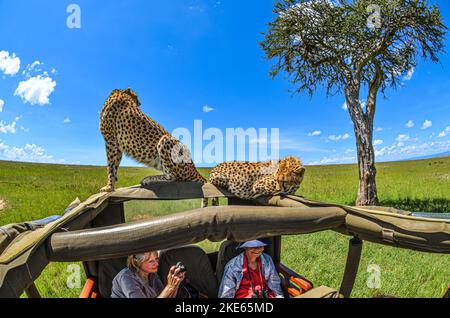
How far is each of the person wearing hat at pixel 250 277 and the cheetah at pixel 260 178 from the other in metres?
0.65

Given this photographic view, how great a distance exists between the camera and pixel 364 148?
29.8ft

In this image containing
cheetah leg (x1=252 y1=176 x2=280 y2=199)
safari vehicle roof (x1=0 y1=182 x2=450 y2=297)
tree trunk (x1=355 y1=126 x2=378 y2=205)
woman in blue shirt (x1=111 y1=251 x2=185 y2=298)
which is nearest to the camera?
safari vehicle roof (x1=0 y1=182 x2=450 y2=297)

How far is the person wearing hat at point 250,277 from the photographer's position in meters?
2.87

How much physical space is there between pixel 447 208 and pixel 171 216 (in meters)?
9.78

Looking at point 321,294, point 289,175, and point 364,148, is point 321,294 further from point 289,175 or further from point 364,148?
point 364,148

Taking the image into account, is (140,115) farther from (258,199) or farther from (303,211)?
(303,211)

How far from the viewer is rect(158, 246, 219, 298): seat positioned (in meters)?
3.10

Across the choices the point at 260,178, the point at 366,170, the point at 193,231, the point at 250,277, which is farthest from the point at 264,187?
the point at 366,170

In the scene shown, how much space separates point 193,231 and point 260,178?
193cm

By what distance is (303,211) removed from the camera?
2.12m

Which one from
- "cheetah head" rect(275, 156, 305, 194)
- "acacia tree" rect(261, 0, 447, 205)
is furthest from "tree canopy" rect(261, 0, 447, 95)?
"cheetah head" rect(275, 156, 305, 194)

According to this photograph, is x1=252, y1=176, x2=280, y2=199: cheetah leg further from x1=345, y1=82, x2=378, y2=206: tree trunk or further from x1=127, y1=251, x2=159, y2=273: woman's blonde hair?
x1=345, y1=82, x2=378, y2=206: tree trunk

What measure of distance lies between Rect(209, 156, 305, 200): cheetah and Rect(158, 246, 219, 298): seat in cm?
77
